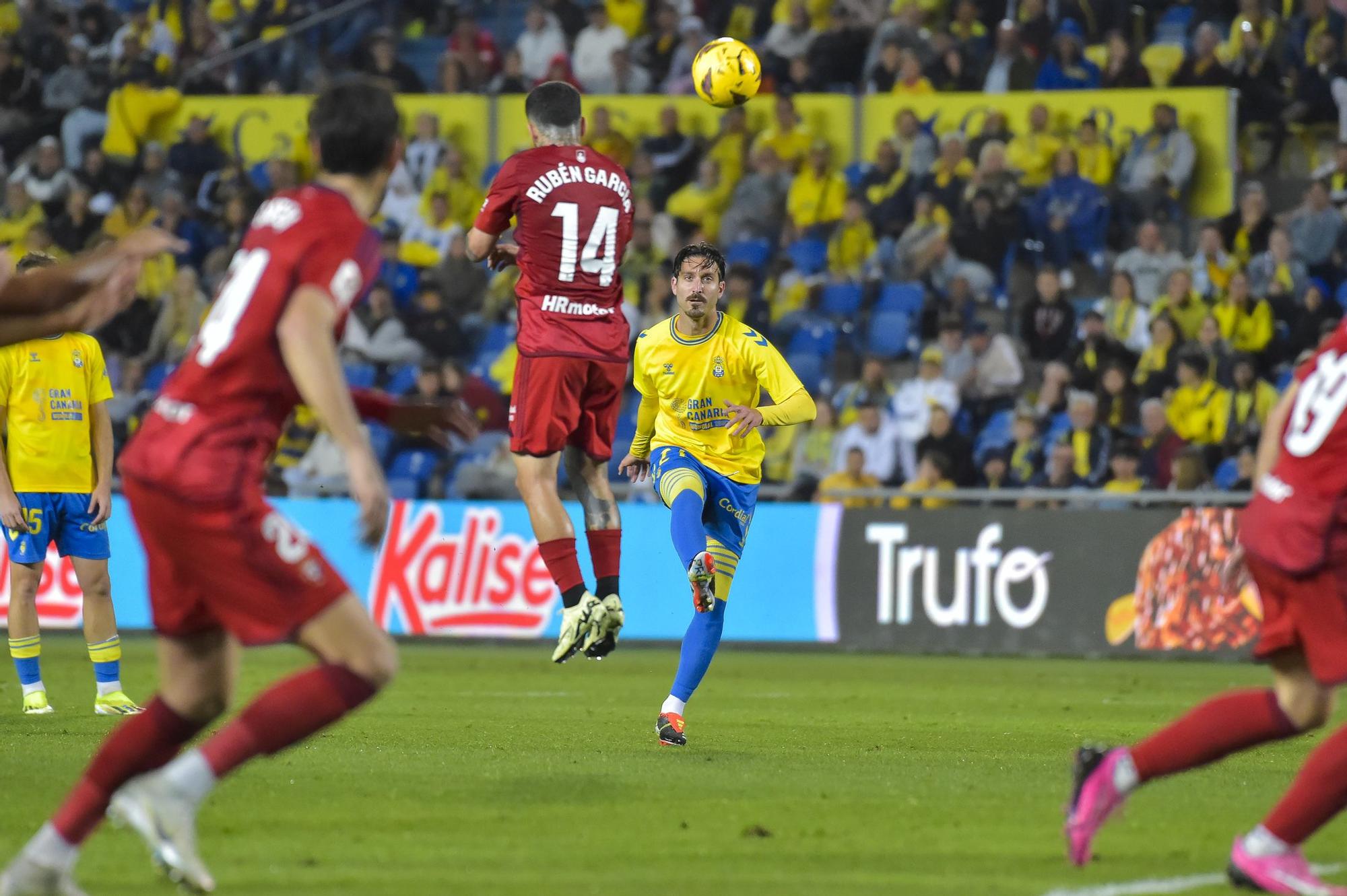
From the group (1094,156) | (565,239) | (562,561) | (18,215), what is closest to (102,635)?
(562,561)

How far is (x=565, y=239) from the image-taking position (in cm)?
976

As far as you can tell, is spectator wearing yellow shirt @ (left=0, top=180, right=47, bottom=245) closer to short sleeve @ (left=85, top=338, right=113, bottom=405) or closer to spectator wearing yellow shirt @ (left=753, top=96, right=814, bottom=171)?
spectator wearing yellow shirt @ (left=753, top=96, right=814, bottom=171)

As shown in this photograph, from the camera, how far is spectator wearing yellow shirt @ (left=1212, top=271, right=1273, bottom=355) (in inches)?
754

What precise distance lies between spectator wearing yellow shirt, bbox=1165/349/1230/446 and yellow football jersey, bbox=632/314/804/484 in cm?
853

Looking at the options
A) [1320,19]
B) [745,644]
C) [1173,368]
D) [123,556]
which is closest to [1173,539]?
[1173,368]

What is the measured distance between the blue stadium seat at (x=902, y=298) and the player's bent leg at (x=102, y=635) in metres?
11.1

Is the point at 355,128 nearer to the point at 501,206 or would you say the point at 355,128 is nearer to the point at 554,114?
the point at 501,206

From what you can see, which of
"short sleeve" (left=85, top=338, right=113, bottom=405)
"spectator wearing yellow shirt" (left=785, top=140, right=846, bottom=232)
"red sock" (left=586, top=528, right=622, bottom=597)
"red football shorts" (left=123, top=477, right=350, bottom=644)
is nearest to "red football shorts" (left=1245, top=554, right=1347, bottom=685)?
"red football shorts" (left=123, top=477, right=350, bottom=644)

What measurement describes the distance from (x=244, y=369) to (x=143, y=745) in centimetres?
116

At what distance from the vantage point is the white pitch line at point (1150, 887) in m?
5.65

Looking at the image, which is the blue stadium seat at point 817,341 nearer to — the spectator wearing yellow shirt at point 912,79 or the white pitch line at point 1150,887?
the spectator wearing yellow shirt at point 912,79

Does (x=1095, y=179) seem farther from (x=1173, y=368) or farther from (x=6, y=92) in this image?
(x=6, y=92)

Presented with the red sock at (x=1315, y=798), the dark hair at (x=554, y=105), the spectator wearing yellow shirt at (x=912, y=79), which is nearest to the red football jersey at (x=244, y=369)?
the red sock at (x=1315, y=798)

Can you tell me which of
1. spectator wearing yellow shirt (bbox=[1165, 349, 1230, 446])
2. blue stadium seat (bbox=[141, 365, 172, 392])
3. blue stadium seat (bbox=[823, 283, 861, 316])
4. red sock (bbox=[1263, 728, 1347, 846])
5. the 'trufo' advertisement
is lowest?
the 'trufo' advertisement
